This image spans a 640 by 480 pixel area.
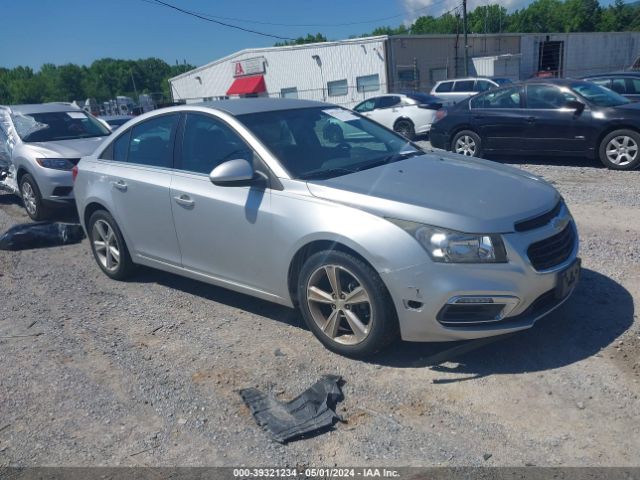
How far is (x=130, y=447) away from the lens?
320 centimetres

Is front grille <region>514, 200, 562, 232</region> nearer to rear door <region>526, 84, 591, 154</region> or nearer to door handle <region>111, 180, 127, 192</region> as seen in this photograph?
door handle <region>111, 180, 127, 192</region>

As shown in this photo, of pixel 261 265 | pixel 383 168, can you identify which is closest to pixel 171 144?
pixel 261 265

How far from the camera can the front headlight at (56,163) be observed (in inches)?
328

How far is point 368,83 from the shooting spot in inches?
1331

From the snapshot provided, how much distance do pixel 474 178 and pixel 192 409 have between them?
2.41 metres

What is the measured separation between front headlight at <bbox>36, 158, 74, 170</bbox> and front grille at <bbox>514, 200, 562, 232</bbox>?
22.3ft

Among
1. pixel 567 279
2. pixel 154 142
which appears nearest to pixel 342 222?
pixel 567 279

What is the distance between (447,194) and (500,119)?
7537 millimetres

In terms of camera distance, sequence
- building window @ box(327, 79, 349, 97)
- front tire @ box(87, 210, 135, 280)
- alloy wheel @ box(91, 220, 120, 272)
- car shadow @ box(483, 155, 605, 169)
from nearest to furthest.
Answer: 1. front tire @ box(87, 210, 135, 280)
2. alloy wheel @ box(91, 220, 120, 272)
3. car shadow @ box(483, 155, 605, 169)
4. building window @ box(327, 79, 349, 97)

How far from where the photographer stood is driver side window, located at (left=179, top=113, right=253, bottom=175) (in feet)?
14.6

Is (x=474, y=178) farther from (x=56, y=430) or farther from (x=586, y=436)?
(x=56, y=430)

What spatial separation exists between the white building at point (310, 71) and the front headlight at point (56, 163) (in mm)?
26451

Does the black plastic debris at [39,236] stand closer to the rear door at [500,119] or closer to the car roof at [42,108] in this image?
the car roof at [42,108]

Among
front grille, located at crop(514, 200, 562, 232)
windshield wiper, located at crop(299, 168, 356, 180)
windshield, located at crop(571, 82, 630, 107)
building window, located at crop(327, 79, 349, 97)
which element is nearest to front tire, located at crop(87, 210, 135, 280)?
windshield wiper, located at crop(299, 168, 356, 180)
